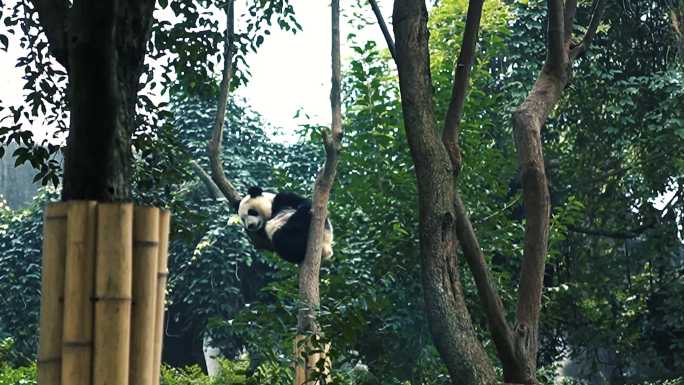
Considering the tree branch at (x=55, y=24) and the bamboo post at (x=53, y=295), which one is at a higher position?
the tree branch at (x=55, y=24)

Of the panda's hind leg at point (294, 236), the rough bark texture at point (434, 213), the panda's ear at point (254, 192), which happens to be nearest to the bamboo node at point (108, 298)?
the rough bark texture at point (434, 213)

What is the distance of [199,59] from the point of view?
7082 millimetres

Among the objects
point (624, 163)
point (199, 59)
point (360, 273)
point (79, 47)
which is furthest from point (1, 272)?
point (79, 47)

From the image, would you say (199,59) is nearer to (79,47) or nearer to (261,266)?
(79,47)

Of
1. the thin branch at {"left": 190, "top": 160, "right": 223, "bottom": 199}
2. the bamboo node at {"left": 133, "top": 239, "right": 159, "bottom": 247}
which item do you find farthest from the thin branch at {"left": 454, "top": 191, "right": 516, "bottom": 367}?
the bamboo node at {"left": 133, "top": 239, "right": 159, "bottom": 247}

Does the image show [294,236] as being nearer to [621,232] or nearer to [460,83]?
[460,83]

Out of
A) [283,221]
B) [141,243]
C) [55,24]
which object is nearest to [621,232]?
[283,221]

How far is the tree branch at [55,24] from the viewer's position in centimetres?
433

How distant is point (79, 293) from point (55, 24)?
168cm

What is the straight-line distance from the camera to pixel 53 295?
3244 millimetres

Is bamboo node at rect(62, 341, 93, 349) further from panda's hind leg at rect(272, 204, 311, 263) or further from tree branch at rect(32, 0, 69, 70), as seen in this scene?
panda's hind leg at rect(272, 204, 311, 263)

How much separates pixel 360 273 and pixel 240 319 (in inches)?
120

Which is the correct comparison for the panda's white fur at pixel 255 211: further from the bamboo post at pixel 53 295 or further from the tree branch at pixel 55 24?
the bamboo post at pixel 53 295

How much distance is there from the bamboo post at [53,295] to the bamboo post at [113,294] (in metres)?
0.13
